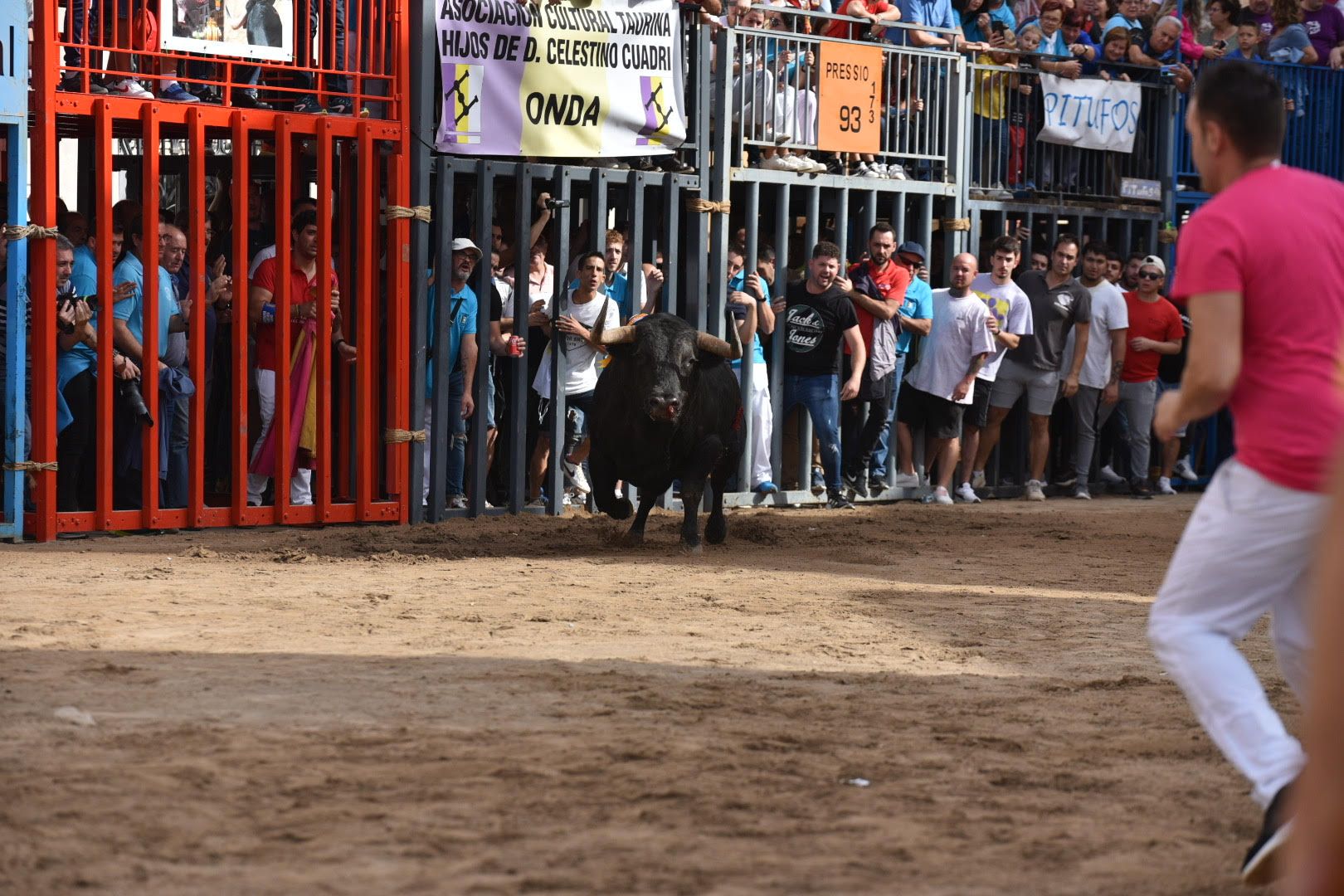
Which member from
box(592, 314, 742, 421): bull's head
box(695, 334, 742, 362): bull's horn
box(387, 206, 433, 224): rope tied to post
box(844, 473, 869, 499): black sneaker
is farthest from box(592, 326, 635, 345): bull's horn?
box(844, 473, 869, 499): black sneaker

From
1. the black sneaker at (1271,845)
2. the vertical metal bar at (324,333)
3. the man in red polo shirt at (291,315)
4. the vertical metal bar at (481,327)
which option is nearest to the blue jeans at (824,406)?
the vertical metal bar at (481,327)

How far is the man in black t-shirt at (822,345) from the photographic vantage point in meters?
14.4

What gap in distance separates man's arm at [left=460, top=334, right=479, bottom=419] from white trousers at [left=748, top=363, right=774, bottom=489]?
252cm

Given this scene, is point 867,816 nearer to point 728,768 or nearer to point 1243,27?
point 728,768

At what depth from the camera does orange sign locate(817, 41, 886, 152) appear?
14.8 metres

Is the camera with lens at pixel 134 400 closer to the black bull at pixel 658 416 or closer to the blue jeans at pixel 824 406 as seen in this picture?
the black bull at pixel 658 416

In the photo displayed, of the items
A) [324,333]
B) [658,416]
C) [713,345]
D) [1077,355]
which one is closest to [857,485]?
[1077,355]

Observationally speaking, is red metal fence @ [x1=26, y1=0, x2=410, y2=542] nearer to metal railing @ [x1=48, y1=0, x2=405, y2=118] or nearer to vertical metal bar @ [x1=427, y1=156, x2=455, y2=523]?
metal railing @ [x1=48, y1=0, x2=405, y2=118]

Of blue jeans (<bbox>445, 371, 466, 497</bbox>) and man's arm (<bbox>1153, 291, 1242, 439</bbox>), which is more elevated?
man's arm (<bbox>1153, 291, 1242, 439</bbox>)

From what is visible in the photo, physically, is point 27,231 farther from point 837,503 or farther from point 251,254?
point 837,503

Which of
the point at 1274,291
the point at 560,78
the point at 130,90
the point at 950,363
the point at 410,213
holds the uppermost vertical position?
the point at 560,78

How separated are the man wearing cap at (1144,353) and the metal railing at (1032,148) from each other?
1044 millimetres

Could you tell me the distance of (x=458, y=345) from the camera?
12.9 metres

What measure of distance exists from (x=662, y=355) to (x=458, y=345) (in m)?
2.03
